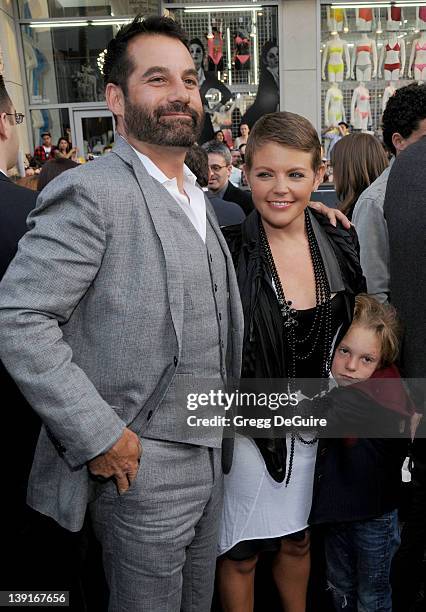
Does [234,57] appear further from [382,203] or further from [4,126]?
[4,126]

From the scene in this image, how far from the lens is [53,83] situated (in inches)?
472

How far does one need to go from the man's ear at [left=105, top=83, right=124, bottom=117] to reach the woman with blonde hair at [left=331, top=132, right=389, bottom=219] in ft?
6.08

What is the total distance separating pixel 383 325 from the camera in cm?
183

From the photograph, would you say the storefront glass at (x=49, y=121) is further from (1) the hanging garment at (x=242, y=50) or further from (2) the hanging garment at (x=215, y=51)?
(1) the hanging garment at (x=242, y=50)

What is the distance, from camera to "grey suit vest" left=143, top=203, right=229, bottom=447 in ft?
4.53

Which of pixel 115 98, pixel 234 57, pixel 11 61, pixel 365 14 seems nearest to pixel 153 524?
pixel 115 98

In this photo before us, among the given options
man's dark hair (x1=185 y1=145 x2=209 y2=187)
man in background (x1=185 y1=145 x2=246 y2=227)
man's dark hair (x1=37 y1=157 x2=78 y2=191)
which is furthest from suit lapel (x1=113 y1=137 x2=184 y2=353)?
man's dark hair (x1=37 y1=157 x2=78 y2=191)

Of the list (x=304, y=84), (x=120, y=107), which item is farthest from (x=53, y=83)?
(x=120, y=107)

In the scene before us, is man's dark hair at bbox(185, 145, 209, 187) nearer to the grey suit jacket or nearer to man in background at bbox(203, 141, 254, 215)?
man in background at bbox(203, 141, 254, 215)

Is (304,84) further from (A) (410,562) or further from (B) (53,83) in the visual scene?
(A) (410,562)

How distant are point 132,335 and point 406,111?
73.2 inches

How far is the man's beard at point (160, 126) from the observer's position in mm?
1397

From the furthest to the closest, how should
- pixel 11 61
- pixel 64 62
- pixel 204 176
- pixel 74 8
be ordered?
pixel 64 62 < pixel 74 8 < pixel 11 61 < pixel 204 176

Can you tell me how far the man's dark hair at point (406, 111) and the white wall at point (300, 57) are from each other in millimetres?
9191
